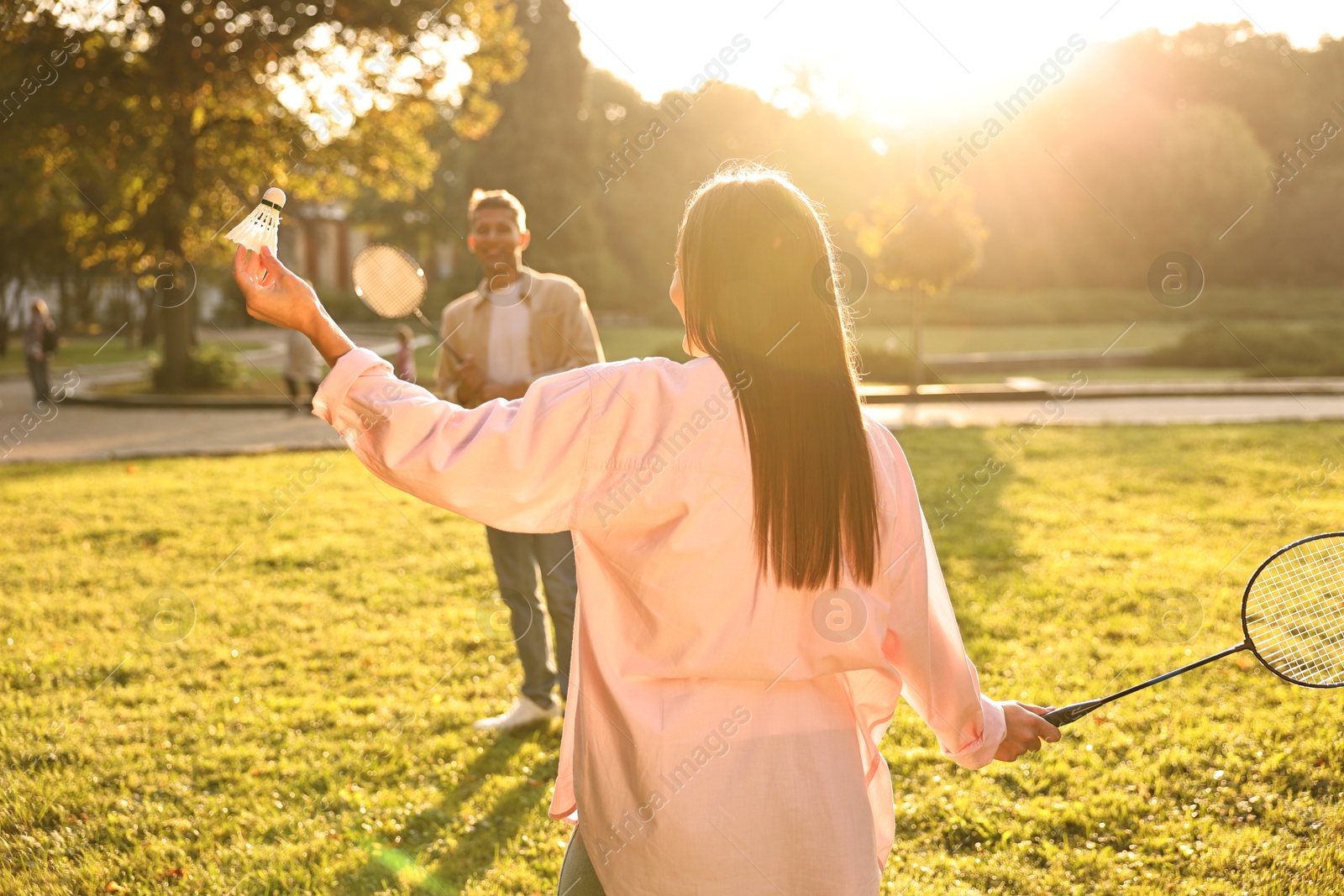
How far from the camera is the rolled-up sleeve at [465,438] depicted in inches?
65.9

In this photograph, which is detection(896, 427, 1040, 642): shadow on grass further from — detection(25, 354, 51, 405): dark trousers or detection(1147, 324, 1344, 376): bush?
detection(1147, 324, 1344, 376): bush

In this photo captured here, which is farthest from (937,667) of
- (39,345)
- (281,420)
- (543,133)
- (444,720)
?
(543,133)

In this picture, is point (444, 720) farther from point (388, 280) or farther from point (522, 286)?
point (388, 280)

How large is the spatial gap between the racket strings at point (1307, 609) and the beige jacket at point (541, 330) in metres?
2.70

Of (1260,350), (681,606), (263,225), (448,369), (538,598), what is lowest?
(1260,350)

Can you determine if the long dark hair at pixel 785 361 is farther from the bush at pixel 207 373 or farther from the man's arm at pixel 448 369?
the bush at pixel 207 373

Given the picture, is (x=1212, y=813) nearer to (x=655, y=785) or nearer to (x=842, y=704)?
(x=842, y=704)

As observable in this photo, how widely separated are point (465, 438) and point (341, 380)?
0.22 meters

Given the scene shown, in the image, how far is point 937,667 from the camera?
1924mm

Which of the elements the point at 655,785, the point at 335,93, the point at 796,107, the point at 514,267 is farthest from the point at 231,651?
the point at 796,107

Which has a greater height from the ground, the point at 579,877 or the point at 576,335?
the point at 576,335

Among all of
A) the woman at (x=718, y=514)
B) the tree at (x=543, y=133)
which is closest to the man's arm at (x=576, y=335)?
the woman at (x=718, y=514)

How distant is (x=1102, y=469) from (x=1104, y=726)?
257 inches

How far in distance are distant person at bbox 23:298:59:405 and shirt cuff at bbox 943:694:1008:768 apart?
64.3ft
